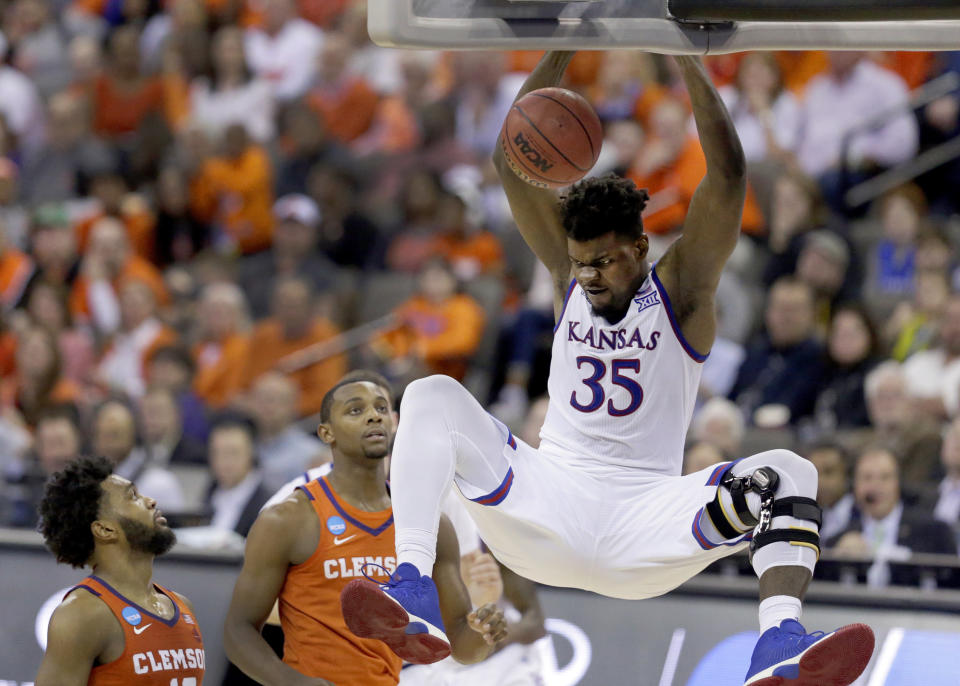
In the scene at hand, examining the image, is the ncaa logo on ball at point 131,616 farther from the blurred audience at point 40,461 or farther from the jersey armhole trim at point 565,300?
the blurred audience at point 40,461

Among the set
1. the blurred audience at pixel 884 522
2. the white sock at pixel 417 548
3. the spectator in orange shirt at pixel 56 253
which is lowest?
the white sock at pixel 417 548

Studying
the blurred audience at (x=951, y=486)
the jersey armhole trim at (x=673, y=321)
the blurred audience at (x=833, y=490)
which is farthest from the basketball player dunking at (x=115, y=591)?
the blurred audience at (x=951, y=486)

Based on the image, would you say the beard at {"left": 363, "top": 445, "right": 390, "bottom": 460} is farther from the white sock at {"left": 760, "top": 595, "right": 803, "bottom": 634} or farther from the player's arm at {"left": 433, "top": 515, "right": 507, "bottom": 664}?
the white sock at {"left": 760, "top": 595, "right": 803, "bottom": 634}

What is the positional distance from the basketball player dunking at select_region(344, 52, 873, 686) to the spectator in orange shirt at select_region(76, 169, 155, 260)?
8420mm

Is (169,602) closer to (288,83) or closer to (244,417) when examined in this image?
(244,417)

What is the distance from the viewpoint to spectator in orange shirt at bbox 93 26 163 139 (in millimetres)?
14609

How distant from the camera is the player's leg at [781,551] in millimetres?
4414

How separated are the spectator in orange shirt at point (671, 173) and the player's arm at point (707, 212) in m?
5.57

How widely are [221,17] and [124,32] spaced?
1.01 meters

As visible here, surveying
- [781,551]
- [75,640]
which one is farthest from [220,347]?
[781,551]

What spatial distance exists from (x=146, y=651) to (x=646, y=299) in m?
2.35

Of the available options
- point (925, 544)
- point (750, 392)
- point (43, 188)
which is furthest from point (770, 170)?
point (43, 188)

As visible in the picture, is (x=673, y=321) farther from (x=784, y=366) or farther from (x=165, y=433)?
(x=165, y=433)

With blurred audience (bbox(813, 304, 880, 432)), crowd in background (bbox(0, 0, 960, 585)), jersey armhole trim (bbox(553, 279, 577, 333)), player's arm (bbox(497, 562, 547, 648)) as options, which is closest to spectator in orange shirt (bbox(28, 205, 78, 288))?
crowd in background (bbox(0, 0, 960, 585))
